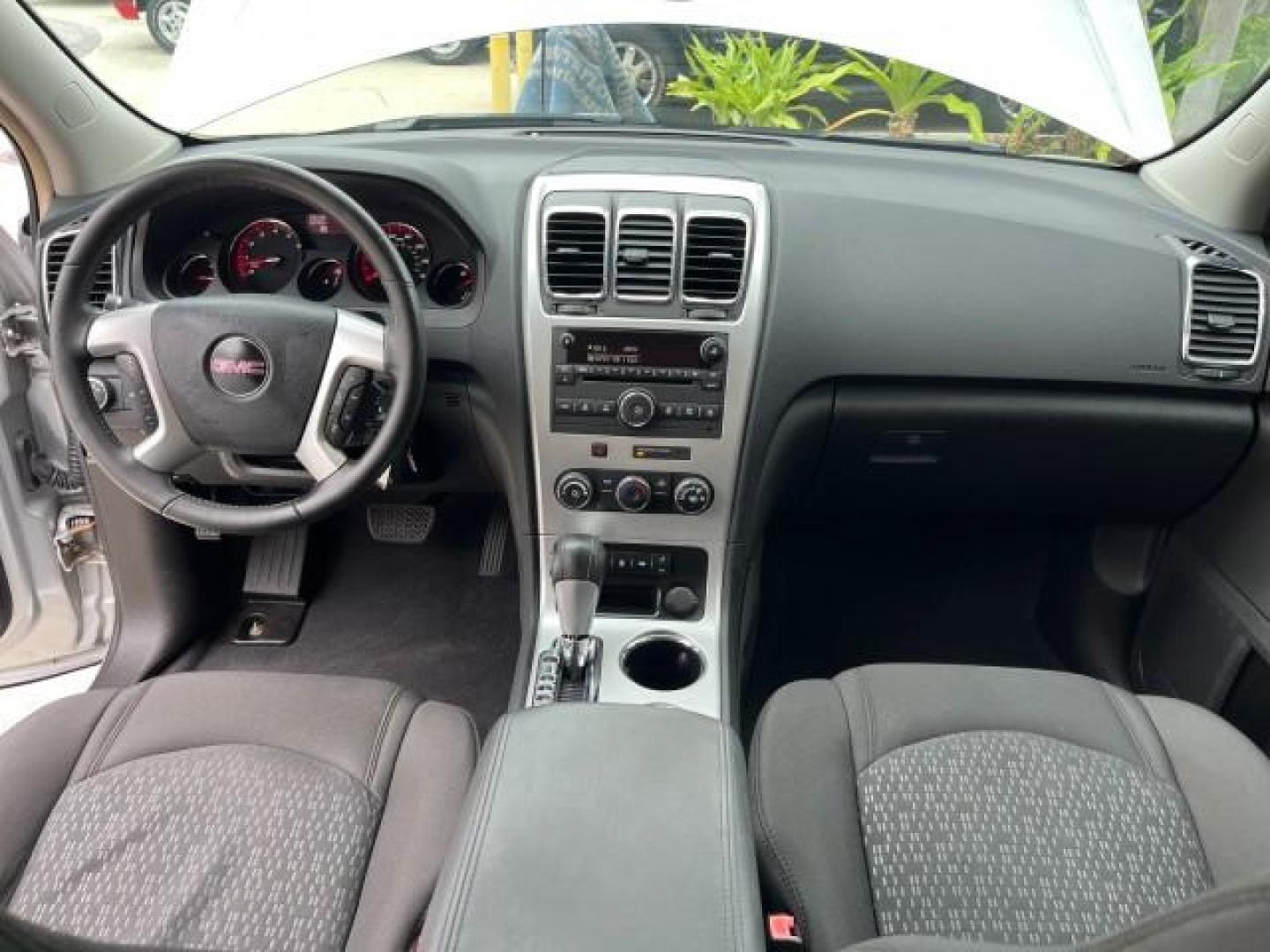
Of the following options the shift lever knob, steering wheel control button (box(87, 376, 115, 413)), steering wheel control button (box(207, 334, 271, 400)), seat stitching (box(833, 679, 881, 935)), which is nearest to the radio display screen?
the shift lever knob

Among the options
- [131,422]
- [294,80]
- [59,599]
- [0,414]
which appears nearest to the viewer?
[131,422]

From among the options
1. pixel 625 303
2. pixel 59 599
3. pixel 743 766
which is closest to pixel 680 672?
pixel 625 303

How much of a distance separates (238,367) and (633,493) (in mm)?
700

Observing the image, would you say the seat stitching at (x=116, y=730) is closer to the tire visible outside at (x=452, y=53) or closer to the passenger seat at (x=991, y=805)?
the passenger seat at (x=991, y=805)

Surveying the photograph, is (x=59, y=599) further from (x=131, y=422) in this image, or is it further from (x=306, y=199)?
(x=306, y=199)

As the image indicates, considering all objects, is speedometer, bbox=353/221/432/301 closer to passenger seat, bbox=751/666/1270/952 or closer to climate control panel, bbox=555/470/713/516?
climate control panel, bbox=555/470/713/516

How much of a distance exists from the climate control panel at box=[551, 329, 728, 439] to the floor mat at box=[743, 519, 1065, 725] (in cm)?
75

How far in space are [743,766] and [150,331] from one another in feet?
3.42

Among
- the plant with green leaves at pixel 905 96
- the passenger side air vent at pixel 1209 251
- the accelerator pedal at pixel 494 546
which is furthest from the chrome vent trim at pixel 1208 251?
the accelerator pedal at pixel 494 546

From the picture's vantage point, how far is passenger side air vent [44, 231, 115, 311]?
165 centimetres

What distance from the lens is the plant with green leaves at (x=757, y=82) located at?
187 cm

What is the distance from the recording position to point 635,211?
64.9 inches

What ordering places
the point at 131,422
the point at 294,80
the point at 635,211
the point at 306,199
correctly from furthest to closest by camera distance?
the point at 294,80 → the point at 635,211 → the point at 131,422 → the point at 306,199

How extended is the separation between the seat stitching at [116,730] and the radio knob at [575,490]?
0.73 m
